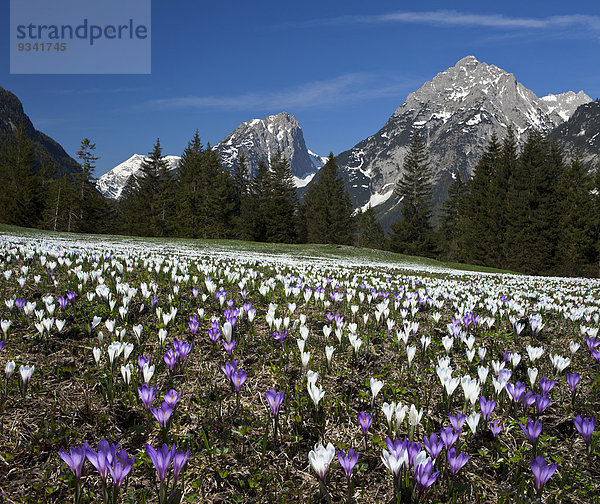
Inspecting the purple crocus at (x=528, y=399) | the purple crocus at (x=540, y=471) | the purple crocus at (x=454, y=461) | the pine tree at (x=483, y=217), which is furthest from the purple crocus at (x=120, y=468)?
the pine tree at (x=483, y=217)

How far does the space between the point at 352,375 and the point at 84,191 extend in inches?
3029

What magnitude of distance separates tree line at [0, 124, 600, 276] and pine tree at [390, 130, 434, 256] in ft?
0.63

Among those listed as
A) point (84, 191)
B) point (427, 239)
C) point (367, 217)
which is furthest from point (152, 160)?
point (367, 217)

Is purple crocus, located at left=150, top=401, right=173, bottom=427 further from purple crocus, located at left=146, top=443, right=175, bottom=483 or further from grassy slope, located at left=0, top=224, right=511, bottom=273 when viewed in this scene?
grassy slope, located at left=0, top=224, right=511, bottom=273

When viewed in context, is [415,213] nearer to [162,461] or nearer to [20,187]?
[162,461]

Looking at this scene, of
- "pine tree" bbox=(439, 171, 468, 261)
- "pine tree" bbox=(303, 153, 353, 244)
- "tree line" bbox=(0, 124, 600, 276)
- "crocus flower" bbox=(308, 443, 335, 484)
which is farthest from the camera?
"pine tree" bbox=(303, 153, 353, 244)

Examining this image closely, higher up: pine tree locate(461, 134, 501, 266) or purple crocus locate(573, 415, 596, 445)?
pine tree locate(461, 134, 501, 266)

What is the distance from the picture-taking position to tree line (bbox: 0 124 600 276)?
46.2m

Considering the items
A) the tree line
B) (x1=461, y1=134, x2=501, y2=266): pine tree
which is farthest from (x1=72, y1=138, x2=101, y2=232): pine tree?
(x1=461, y1=134, x2=501, y2=266): pine tree

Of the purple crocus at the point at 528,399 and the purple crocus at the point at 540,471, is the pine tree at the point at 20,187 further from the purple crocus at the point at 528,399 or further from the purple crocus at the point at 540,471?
the purple crocus at the point at 540,471

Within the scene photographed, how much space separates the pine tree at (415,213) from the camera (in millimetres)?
63250

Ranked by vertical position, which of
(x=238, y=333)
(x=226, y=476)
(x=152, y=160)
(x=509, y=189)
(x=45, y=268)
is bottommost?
(x=226, y=476)

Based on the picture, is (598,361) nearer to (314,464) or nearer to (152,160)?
(314,464)

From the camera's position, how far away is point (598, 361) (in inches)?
153
